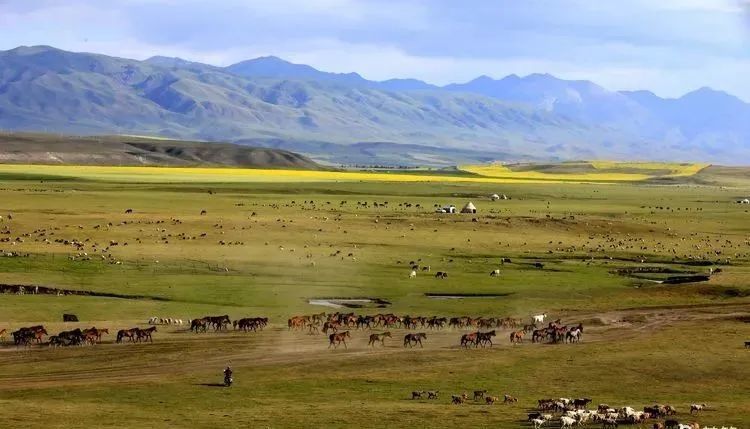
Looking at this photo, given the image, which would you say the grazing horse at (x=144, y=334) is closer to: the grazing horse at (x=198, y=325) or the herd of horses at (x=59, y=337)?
the herd of horses at (x=59, y=337)

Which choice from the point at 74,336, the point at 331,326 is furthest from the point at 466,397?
the point at 74,336

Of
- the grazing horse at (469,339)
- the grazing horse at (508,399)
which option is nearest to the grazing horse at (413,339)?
the grazing horse at (469,339)

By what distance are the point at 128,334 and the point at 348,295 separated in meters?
18.4

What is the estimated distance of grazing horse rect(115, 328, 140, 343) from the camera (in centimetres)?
4312

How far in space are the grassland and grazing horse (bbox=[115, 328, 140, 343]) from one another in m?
0.91

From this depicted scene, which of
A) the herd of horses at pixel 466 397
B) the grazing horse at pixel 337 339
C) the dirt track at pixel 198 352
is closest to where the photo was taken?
the herd of horses at pixel 466 397

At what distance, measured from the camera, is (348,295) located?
59.8 metres

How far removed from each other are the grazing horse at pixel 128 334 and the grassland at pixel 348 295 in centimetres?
91

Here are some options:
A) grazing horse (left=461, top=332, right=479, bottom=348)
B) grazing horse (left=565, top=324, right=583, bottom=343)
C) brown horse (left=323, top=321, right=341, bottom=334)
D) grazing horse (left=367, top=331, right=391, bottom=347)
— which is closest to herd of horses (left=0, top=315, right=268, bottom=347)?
brown horse (left=323, top=321, right=341, bottom=334)

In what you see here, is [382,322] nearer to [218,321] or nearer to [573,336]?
[218,321]

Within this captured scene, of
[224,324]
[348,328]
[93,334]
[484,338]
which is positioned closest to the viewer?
[93,334]

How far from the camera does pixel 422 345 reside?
147ft

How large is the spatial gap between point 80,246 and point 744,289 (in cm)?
4356

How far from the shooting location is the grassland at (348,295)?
113ft
